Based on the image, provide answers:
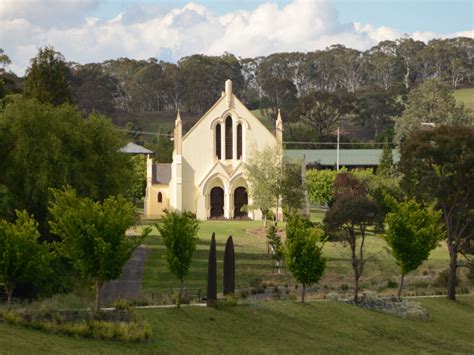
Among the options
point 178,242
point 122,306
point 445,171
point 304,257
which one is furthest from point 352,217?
point 122,306

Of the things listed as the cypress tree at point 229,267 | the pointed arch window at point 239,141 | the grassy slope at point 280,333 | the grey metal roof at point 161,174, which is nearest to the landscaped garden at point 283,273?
the cypress tree at point 229,267

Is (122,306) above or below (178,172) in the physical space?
below

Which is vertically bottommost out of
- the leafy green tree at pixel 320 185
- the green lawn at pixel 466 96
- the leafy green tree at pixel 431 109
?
the leafy green tree at pixel 320 185

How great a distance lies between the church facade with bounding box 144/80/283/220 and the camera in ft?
287

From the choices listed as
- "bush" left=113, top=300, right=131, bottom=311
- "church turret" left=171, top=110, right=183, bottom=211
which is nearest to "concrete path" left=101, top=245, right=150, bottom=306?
"bush" left=113, top=300, right=131, bottom=311

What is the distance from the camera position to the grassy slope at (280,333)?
27.4m

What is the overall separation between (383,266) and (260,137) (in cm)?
3576

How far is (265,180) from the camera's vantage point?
7575 cm

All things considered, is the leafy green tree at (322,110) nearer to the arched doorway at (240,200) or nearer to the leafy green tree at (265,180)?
the arched doorway at (240,200)

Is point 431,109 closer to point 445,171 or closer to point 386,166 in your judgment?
point 386,166

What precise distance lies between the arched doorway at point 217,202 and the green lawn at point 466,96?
95616 millimetres

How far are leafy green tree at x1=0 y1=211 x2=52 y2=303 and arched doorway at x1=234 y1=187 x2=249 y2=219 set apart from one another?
185 ft

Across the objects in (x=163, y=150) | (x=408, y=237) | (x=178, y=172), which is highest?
(x=163, y=150)

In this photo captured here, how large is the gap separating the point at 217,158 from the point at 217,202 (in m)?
4.02
